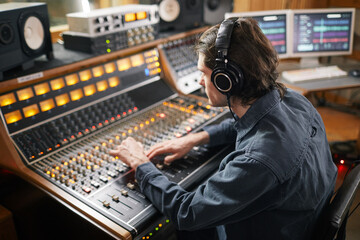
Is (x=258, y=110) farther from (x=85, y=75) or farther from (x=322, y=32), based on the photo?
(x=322, y=32)

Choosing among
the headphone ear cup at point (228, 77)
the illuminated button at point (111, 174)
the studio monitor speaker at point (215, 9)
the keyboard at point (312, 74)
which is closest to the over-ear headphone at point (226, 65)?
the headphone ear cup at point (228, 77)

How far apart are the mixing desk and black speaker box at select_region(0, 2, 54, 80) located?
5.1 inches

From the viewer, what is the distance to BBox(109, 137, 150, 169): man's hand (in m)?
1.26

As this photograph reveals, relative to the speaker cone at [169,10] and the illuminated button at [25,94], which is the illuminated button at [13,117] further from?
the speaker cone at [169,10]

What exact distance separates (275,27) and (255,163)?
1935 millimetres

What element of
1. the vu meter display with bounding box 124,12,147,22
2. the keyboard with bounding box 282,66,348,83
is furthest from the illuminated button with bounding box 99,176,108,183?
the keyboard with bounding box 282,66,348,83

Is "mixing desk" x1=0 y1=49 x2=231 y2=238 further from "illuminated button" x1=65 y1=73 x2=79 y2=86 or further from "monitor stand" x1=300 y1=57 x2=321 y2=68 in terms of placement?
"monitor stand" x1=300 y1=57 x2=321 y2=68

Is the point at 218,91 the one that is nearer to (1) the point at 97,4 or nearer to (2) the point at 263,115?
(2) the point at 263,115

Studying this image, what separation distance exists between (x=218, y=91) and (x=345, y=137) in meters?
2.35

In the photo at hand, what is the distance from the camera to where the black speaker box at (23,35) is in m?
1.35

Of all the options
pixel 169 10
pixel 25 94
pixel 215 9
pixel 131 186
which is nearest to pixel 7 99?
pixel 25 94

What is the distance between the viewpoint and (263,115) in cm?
101

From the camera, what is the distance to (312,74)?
8.06 ft

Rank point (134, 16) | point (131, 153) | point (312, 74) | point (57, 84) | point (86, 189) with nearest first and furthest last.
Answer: point (86, 189), point (131, 153), point (57, 84), point (134, 16), point (312, 74)
